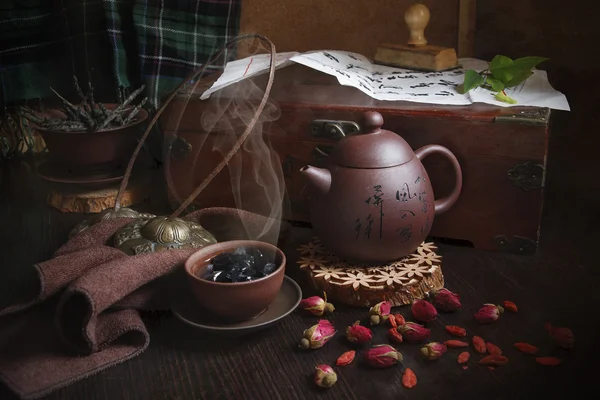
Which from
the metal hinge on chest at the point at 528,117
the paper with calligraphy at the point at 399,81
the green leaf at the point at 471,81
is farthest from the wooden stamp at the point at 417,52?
the metal hinge on chest at the point at 528,117

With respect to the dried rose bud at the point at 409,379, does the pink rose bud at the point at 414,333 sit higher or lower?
higher

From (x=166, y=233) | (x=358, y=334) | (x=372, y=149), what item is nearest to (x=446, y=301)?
(x=358, y=334)

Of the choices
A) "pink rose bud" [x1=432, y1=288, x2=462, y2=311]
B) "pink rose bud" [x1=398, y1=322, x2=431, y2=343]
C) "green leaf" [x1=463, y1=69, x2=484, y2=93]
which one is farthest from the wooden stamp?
"pink rose bud" [x1=398, y1=322, x2=431, y2=343]

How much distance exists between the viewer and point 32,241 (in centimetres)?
134

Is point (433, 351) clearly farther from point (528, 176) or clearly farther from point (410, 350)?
point (528, 176)

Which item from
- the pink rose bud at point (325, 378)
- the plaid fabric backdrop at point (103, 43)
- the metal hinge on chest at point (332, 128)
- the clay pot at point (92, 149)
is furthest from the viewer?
the plaid fabric backdrop at point (103, 43)

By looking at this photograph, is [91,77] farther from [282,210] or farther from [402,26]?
[402,26]

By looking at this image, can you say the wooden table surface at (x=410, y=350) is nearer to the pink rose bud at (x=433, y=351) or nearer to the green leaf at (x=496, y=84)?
the pink rose bud at (x=433, y=351)

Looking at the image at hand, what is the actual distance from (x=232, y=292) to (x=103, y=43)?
105 cm

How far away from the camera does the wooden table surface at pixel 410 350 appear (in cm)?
88

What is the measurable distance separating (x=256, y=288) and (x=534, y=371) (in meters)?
0.43

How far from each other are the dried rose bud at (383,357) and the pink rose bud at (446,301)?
0.58 ft

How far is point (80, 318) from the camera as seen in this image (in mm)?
980

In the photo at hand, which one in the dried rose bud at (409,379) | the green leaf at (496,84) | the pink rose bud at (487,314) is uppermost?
the green leaf at (496,84)
